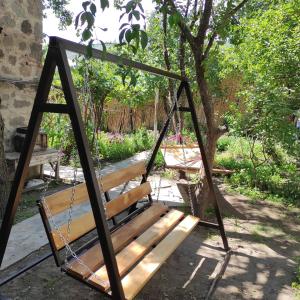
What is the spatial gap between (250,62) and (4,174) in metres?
3.99

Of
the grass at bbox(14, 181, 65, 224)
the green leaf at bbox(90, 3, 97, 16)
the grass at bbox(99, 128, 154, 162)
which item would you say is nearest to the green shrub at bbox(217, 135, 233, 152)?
the grass at bbox(99, 128, 154, 162)

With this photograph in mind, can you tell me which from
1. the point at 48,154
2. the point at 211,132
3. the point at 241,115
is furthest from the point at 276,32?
the point at 48,154

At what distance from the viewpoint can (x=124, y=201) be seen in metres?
3.22

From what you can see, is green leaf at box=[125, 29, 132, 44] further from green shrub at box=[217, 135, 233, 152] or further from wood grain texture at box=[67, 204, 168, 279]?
green shrub at box=[217, 135, 233, 152]

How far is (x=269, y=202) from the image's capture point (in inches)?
213

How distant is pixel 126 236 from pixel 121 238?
0.20 feet

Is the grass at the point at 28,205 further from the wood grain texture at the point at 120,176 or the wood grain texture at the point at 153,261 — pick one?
the wood grain texture at the point at 153,261

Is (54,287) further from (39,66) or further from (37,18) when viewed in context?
(37,18)

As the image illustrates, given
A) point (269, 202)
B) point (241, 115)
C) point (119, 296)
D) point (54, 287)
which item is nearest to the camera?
point (119, 296)

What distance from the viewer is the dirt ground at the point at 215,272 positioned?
275cm

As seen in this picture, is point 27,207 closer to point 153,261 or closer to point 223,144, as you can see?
point 153,261

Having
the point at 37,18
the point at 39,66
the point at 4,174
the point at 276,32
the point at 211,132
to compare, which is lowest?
the point at 4,174

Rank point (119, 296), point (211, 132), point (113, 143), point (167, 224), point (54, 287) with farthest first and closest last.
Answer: point (113, 143), point (211, 132), point (167, 224), point (54, 287), point (119, 296)

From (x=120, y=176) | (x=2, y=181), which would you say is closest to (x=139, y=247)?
(x=120, y=176)
